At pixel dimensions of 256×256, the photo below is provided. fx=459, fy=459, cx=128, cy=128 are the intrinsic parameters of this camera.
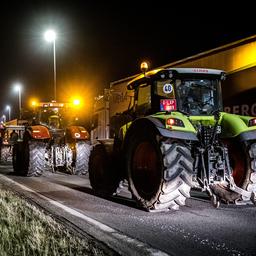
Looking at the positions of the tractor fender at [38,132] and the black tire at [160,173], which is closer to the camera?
the black tire at [160,173]

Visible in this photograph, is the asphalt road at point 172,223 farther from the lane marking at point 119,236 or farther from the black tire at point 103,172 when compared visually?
the black tire at point 103,172

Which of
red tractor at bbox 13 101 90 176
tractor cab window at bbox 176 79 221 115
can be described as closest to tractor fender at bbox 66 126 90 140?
red tractor at bbox 13 101 90 176

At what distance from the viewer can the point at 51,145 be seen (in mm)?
15609

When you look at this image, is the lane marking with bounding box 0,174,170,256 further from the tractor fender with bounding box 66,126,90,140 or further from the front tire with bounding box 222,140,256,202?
the tractor fender with bounding box 66,126,90,140

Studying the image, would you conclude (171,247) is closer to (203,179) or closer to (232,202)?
(203,179)

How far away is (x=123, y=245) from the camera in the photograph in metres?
5.54

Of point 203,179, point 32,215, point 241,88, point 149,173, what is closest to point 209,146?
point 203,179

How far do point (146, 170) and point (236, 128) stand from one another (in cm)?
170

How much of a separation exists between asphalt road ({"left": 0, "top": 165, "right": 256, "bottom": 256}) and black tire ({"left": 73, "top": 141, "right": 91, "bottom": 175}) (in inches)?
185

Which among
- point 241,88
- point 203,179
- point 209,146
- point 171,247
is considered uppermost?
point 241,88

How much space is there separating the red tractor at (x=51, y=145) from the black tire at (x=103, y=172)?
4463mm

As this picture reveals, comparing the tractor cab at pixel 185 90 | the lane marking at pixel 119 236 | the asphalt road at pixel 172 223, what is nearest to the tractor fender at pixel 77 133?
the asphalt road at pixel 172 223

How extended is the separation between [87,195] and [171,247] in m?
4.75

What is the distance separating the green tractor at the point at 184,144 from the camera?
7324 millimetres
